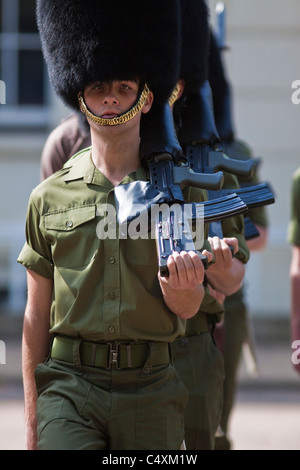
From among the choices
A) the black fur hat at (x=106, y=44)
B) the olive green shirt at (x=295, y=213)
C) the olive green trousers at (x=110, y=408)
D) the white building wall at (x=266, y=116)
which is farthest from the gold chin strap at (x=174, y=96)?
the white building wall at (x=266, y=116)

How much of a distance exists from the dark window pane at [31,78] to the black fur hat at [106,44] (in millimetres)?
6688

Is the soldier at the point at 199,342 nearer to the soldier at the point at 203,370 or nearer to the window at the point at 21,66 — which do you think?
the soldier at the point at 203,370

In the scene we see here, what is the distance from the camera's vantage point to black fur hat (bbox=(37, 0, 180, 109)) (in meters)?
4.21

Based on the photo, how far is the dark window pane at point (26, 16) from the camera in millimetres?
10902

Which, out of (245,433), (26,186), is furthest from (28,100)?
(245,433)

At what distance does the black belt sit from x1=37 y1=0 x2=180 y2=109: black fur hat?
0.93 meters

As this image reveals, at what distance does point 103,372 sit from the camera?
393 centimetres

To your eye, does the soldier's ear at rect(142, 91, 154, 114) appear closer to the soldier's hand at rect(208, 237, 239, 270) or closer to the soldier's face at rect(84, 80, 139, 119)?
the soldier's face at rect(84, 80, 139, 119)

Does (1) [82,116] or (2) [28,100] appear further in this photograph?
(2) [28,100]

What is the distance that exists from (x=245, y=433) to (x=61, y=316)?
3.70 meters

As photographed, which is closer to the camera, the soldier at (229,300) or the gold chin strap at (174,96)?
the gold chin strap at (174,96)

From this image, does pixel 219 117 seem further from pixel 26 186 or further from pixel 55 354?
pixel 26 186

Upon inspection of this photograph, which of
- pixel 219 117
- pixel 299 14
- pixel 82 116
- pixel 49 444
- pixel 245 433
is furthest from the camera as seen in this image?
pixel 299 14

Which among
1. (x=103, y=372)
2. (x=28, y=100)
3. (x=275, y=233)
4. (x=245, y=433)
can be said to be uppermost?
(x=28, y=100)
